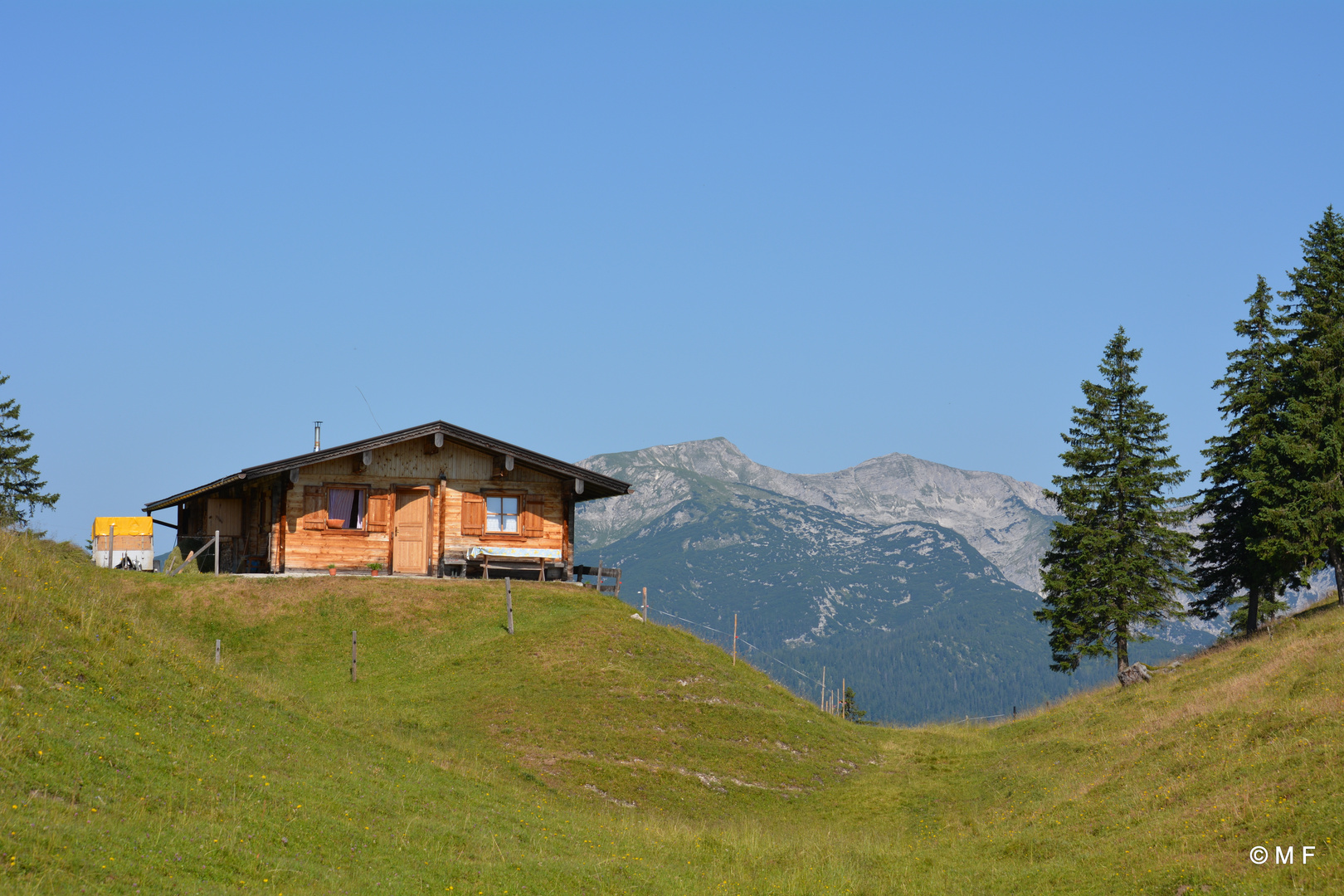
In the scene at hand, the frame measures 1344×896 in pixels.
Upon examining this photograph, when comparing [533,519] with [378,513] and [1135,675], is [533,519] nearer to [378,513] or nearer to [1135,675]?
[378,513]

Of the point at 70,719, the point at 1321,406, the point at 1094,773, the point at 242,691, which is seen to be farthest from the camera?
the point at 1321,406

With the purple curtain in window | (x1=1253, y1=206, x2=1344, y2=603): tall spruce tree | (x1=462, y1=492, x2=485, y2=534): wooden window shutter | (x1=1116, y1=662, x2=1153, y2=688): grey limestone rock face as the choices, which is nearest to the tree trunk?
(x1=1253, y1=206, x2=1344, y2=603): tall spruce tree

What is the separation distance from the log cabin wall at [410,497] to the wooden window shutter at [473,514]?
0.45 ft

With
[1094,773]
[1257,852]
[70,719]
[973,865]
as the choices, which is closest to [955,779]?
[1094,773]

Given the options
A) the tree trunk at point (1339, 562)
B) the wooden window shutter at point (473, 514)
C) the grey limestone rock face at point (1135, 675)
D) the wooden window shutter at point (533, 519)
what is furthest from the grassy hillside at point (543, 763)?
the tree trunk at point (1339, 562)

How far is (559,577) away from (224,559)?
1503cm

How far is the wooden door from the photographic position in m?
41.9

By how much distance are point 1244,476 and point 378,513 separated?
118 feet

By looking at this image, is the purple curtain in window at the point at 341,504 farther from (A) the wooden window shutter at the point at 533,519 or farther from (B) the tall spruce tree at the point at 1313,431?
(B) the tall spruce tree at the point at 1313,431

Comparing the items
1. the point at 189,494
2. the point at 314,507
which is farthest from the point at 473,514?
the point at 189,494

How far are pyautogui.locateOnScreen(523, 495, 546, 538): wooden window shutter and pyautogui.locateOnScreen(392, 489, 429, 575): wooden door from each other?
155 inches

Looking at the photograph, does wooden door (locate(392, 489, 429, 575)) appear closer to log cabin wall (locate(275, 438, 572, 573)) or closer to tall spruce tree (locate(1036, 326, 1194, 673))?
log cabin wall (locate(275, 438, 572, 573))

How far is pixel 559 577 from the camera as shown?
43625 millimetres

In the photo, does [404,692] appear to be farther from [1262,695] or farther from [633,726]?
[1262,695]
